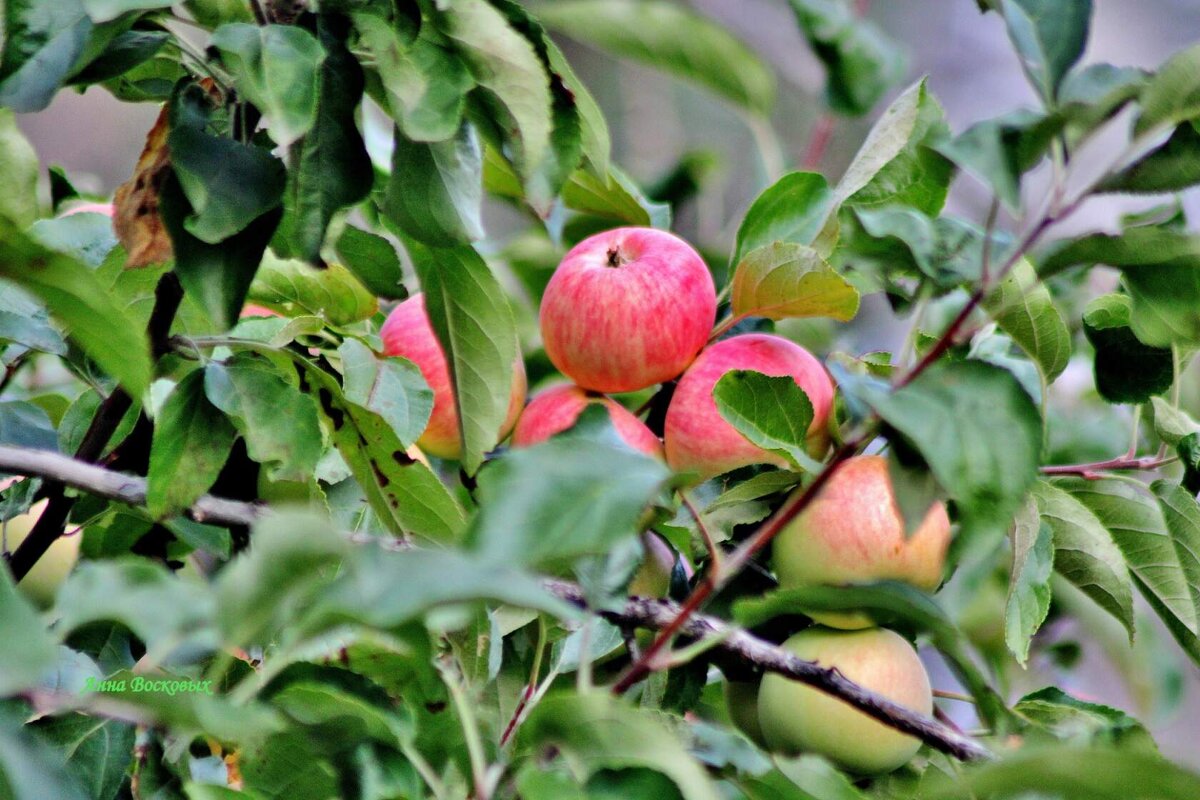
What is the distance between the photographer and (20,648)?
345 millimetres

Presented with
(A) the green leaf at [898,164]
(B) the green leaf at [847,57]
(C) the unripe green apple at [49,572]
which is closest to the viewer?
(A) the green leaf at [898,164]

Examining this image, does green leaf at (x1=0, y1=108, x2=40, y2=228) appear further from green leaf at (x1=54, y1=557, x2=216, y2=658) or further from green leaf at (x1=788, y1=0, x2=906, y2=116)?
green leaf at (x1=788, y1=0, x2=906, y2=116)

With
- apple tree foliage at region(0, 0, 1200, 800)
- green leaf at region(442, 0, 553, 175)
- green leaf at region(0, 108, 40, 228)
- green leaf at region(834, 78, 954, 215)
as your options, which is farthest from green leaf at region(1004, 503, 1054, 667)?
green leaf at region(0, 108, 40, 228)

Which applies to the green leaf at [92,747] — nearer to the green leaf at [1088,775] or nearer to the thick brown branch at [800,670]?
the thick brown branch at [800,670]

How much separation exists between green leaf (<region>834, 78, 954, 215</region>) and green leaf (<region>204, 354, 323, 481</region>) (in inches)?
14.4

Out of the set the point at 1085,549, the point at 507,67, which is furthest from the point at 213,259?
the point at 1085,549

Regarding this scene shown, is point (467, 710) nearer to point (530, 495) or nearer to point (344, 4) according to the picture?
point (530, 495)

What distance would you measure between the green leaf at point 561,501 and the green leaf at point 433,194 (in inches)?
8.5

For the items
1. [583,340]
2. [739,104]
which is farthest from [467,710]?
[739,104]

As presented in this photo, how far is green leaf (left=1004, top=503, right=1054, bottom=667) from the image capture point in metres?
0.64

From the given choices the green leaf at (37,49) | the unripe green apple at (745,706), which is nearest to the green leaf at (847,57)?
the unripe green apple at (745,706)

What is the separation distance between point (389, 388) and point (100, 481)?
193mm

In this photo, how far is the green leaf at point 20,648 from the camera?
0.33 metres

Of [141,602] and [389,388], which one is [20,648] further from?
[389,388]
